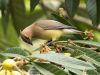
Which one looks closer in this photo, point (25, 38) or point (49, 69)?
point (49, 69)

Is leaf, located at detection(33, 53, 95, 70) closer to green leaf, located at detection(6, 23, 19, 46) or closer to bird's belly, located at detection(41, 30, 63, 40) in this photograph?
bird's belly, located at detection(41, 30, 63, 40)

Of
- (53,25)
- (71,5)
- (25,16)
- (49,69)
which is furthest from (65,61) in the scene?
(25,16)

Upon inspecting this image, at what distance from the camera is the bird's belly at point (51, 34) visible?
168 centimetres

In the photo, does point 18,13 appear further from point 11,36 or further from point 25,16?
point 11,36

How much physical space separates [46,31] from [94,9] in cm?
30

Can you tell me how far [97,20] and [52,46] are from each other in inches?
17.4

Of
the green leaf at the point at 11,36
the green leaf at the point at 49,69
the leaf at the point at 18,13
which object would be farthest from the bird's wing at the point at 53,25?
the green leaf at the point at 11,36

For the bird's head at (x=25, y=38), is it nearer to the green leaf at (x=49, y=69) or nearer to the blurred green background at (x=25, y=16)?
the blurred green background at (x=25, y=16)

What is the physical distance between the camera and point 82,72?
1145 mm

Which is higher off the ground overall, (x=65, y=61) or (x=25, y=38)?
(x=25, y=38)

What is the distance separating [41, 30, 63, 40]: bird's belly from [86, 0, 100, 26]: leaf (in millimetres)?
211

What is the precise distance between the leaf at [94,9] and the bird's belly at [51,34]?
21 centimetres

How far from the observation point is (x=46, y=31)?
1685mm

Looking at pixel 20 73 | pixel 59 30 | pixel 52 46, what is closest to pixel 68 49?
pixel 52 46
